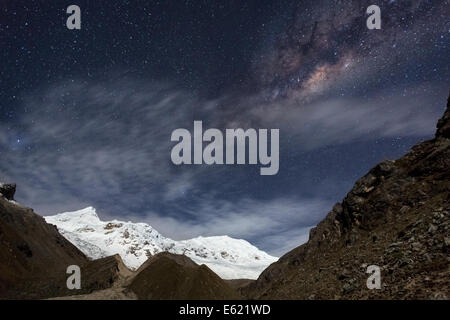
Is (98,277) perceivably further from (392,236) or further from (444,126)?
(444,126)

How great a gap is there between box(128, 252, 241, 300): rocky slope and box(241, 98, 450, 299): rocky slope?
363 inches

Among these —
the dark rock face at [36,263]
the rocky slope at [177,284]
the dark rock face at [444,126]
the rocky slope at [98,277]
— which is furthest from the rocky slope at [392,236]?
the dark rock face at [36,263]

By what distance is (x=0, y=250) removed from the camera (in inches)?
2270

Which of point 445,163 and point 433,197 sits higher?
point 445,163

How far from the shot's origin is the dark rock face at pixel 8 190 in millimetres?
103812

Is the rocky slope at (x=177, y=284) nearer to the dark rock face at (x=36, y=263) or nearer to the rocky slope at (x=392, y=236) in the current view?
the dark rock face at (x=36, y=263)

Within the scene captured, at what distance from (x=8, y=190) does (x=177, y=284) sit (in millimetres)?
95929

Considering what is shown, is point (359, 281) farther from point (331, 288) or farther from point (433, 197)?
point (433, 197)

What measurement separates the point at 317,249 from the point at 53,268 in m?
65.1

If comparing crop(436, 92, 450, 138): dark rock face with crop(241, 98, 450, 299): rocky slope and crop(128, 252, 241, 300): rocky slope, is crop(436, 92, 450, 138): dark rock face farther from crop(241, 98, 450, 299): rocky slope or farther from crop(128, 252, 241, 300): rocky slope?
crop(128, 252, 241, 300): rocky slope

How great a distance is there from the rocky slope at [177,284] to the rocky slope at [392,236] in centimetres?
921
